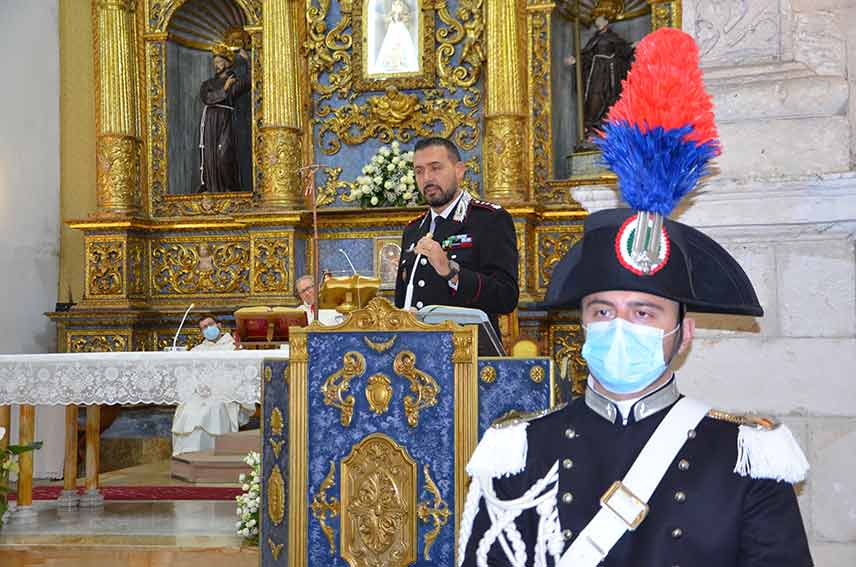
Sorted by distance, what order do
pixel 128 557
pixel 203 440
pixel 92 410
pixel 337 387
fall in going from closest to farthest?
1. pixel 337 387
2. pixel 128 557
3. pixel 92 410
4. pixel 203 440

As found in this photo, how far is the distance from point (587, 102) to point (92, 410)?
549cm

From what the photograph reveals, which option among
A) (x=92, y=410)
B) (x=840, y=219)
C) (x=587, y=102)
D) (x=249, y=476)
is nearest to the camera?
(x=840, y=219)

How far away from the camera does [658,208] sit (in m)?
2.29

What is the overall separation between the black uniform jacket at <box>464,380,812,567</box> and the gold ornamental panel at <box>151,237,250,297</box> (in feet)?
30.0

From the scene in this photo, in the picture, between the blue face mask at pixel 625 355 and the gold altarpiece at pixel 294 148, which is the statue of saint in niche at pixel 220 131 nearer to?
the gold altarpiece at pixel 294 148

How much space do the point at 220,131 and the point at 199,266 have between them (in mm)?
1341

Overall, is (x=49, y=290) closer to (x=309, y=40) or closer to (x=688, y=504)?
(x=309, y=40)

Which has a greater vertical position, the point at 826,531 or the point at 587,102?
the point at 587,102

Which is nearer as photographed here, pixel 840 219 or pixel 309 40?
pixel 840 219

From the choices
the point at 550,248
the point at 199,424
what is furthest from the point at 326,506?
the point at 550,248

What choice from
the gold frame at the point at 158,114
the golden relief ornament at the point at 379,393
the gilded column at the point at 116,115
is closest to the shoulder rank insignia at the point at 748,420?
the golden relief ornament at the point at 379,393

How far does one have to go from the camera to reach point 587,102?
35.6 feet

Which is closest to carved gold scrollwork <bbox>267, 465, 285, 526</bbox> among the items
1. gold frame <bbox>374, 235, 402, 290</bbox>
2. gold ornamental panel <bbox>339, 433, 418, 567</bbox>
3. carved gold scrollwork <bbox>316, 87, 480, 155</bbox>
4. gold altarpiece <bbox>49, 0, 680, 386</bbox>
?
gold ornamental panel <bbox>339, 433, 418, 567</bbox>

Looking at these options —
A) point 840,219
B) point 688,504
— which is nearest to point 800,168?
point 840,219
